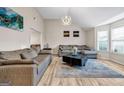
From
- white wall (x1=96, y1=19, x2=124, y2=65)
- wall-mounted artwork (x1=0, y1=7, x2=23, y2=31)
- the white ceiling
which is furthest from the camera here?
white wall (x1=96, y1=19, x2=124, y2=65)

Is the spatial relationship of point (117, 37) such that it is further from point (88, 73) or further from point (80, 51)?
point (88, 73)

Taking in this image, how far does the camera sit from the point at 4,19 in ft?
12.7

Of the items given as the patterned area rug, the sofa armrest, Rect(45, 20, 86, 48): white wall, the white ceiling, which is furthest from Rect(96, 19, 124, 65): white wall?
the sofa armrest

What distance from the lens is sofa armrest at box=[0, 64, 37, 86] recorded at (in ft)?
9.55

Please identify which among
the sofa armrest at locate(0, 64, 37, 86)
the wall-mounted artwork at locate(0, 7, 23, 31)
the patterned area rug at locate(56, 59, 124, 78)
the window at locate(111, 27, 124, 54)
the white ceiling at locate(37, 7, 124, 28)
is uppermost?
the white ceiling at locate(37, 7, 124, 28)

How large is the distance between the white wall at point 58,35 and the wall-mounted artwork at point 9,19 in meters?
6.24

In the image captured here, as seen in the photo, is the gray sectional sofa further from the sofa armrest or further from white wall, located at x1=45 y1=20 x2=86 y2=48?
the sofa armrest

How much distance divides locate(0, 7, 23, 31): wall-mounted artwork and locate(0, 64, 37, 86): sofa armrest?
1391 millimetres

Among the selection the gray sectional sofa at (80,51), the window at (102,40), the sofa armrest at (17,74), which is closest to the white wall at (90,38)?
the gray sectional sofa at (80,51)

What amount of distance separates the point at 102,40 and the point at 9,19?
6366mm

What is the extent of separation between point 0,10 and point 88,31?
826cm

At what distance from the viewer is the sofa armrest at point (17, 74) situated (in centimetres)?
291

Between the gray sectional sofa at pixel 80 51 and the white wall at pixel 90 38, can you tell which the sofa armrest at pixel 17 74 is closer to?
the gray sectional sofa at pixel 80 51

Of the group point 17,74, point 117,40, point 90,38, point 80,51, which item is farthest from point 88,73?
point 90,38
